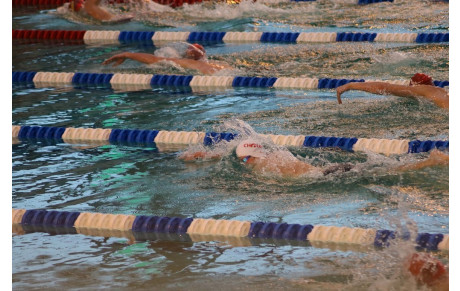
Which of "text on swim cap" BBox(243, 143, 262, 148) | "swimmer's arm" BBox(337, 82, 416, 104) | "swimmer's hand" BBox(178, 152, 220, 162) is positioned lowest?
"swimmer's hand" BBox(178, 152, 220, 162)

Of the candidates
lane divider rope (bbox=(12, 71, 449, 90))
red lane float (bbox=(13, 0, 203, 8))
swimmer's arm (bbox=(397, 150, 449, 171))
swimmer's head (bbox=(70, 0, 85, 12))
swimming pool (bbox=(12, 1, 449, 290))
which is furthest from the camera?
red lane float (bbox=(13, 0, 203, 8))

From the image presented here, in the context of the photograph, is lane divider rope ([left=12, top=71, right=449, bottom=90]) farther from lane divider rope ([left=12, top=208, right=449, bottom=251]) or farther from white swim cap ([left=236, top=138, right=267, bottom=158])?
lane divider rope ([left=12, top=208, right=449, bottom=251])

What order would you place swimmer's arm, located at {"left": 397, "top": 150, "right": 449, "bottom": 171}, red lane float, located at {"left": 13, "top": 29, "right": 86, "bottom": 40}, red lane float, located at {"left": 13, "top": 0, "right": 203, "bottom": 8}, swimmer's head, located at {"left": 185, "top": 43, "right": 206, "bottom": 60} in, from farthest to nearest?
red lane float, located at {"left": 13, "top": 0, "right": 203, "bottom": 8}
red lane float, located at {"left": 13, "top": 29, "right": 86, "bottom": 40}
swimmer's head, located at {"left": 185, "top": 43, "right": 206, "bottom": 60}
swimmer's arm, located at {"left": 397, "top": 150, "right": 449, "bottom": 171}

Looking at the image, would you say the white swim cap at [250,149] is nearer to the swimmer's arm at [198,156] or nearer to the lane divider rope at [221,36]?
the swimmer's arm at [198,156]

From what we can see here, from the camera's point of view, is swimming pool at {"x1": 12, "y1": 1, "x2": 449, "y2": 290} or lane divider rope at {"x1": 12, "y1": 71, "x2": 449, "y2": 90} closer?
swimming pool at {"x1": 12, "y1": 1, "x2": 449, "y2": 290}

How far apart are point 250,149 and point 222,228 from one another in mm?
867

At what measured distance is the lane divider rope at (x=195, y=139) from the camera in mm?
4840

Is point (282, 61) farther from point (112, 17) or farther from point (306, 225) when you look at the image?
point (306, 225)

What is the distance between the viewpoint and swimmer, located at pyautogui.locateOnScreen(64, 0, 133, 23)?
9.90 metres

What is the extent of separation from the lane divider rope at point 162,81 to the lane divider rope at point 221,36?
5.19ft

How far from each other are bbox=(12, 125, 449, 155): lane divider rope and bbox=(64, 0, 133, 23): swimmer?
4258 mm

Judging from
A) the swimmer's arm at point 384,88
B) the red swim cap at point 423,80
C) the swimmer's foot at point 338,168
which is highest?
the red swim cap at point 423,80

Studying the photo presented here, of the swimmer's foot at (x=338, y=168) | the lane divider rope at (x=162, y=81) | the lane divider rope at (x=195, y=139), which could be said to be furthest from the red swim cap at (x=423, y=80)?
the swimmer's foot at (x=338, y=168)

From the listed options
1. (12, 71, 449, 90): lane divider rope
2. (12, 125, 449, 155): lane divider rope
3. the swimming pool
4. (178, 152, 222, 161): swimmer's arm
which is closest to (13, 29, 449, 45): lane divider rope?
the swimming pool
